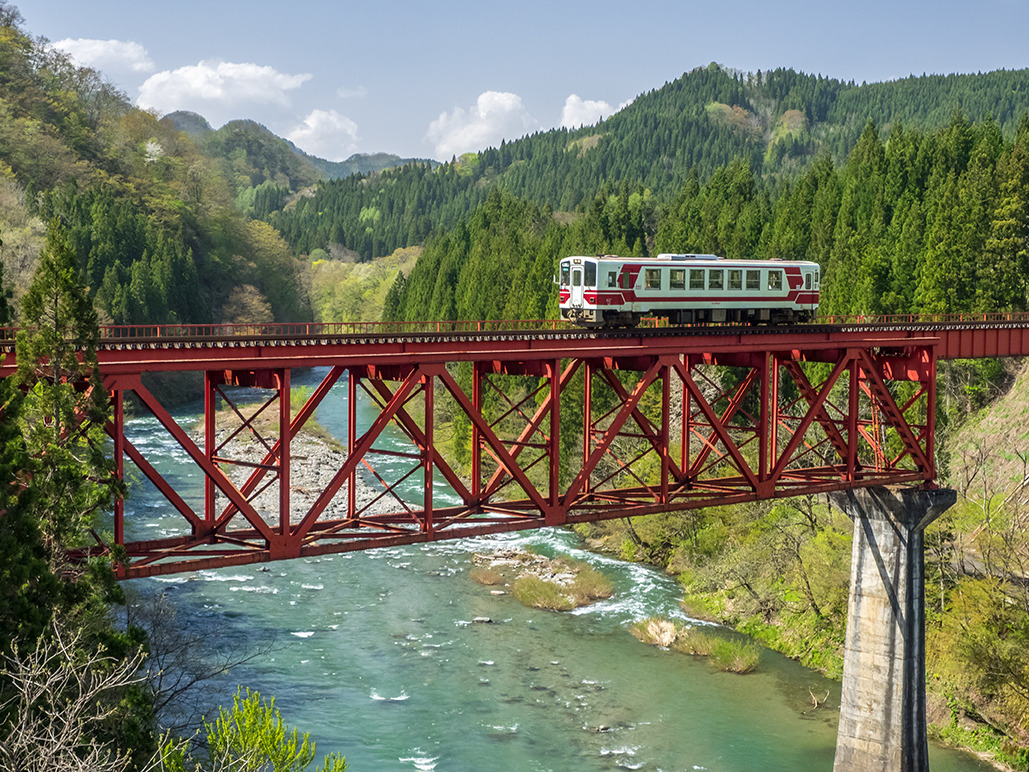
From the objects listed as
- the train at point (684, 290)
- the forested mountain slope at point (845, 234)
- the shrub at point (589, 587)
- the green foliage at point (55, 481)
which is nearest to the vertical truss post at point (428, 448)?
the green foliage at point (55, 481)

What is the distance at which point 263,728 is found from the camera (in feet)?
80.9

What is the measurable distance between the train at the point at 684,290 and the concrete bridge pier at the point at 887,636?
8.95 meters

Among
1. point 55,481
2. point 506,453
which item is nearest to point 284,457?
point 55,481

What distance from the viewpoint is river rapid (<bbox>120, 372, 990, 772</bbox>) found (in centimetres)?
3350

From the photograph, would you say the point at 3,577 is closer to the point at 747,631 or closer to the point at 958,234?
the point at 747,631

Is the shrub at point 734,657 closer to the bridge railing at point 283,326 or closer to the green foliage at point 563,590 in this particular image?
the green foliage at point 563,590

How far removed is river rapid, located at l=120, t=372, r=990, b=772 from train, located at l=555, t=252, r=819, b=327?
44.8ft

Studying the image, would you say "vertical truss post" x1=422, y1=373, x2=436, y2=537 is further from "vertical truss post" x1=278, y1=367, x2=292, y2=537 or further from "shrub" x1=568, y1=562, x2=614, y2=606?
"shrub" x1=568, y1=562, x2=614, y2=606

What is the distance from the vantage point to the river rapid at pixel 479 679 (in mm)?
33500

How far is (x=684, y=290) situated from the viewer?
37094 millimetres

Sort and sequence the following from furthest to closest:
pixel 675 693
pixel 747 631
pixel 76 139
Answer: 1. pixel 76 139
2. pixel 747 631
3. pixel 675 693

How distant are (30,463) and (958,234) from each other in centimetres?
6433

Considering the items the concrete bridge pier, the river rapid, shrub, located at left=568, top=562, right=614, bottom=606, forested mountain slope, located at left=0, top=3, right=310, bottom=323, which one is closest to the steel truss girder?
the concrete bridge pier

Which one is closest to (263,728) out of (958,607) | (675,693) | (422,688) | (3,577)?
(3,577)
